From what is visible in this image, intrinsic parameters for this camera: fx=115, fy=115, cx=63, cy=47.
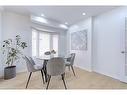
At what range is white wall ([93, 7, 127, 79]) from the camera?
Result: 3.42 metres

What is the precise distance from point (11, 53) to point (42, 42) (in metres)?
2.19

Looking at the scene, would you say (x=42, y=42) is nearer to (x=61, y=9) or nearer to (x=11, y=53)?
(x=11, y=53)

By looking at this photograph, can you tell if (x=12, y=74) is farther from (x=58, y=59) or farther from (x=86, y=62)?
(x=86, y=62)

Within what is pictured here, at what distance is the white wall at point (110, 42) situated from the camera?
11.2 ft

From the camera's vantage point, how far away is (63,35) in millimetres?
6848

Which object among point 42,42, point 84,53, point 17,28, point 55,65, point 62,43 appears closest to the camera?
point 55,65

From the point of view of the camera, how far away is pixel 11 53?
3.79 meters

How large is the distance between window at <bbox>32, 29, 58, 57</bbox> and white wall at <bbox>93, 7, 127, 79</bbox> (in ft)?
8.02

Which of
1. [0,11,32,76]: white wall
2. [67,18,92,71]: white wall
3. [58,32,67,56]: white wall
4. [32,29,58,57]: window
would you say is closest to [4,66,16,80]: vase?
[0,11,32,76]: white wall

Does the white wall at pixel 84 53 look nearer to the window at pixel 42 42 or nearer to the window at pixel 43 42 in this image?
the window at pixel 42 42

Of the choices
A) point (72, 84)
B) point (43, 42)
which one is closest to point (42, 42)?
point (43, 42)
